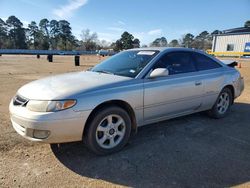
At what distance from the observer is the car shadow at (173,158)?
2.88 metres

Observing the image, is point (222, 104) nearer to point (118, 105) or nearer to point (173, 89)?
point (173, 89)

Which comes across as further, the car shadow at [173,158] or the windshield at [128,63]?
the windshield at [128,63]

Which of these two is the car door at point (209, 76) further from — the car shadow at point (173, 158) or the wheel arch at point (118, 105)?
the wheel arch at point (118, 105)

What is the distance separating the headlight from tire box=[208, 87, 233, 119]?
3314 millimetres

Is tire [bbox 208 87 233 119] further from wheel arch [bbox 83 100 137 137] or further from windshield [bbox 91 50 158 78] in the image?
wheel arch [bbox 83 100 137 137]

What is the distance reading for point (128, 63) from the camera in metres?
4.24

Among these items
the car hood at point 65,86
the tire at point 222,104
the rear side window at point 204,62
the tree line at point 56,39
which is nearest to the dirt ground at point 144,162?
the tire at point 222,104

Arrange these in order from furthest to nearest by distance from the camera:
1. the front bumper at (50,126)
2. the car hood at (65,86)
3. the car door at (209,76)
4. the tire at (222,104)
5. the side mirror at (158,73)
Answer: the tire at (222,104), the car door at (209,76), the side mirror at (158,73), the car hood at (65,86), the front bumper at (50,126)

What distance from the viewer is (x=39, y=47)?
92.1 metres

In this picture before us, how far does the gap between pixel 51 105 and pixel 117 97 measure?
920 mm

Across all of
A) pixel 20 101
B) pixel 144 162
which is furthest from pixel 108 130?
pixel 20 101

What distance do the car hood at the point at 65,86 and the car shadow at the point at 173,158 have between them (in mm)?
944

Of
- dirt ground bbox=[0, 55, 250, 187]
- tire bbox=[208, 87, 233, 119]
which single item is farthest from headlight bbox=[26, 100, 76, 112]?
tire bbox=[208, 87, 233, 119]

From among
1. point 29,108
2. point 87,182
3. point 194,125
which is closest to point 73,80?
point 29,108
